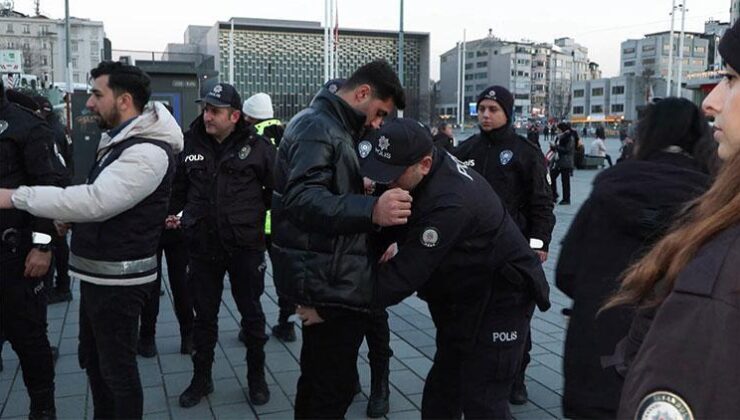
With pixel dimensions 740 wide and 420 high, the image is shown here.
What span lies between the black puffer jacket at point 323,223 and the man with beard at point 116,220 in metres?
0.84

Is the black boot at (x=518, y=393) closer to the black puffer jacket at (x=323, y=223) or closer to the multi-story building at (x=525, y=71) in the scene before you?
the black puffer jacket at (x=323, y=223)

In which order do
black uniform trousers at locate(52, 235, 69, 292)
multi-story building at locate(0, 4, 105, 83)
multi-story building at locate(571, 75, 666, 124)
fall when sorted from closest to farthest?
black uniform trousers at locate(52, 235, 69, 292)
multi-story building at locate(0, 4, 105, 83)
multi-story building at locate(571, 75, 666, 124)

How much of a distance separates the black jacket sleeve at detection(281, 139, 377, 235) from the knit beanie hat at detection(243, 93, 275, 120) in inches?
149

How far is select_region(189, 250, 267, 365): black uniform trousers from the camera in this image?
4.38 metres

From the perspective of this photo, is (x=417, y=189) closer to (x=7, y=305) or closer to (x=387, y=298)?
(x=387, y=298)

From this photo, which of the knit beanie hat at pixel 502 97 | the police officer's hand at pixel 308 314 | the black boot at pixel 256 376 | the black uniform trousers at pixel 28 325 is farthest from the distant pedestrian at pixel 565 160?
the police officer's hand at pixel 308 314

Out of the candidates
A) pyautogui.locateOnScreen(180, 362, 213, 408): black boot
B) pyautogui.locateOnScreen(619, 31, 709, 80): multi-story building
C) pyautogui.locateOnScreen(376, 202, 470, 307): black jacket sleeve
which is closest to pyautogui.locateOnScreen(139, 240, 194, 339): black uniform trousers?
pyautogui.locateOnScreen(180, 362, 213, 408): black boot

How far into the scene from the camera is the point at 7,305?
3.63m

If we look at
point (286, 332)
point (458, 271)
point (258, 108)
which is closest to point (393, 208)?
point (458, 271)

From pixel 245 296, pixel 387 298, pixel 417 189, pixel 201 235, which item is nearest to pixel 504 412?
pixel 387 298

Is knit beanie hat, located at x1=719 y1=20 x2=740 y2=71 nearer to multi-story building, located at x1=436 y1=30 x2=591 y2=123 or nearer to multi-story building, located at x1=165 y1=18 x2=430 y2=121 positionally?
multi-story building, located at x1=165 y1=18 x2=430 y2=121

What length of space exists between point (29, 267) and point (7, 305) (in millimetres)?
274

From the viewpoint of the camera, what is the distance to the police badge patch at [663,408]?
0.92 metres

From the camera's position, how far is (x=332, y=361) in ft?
9.21
